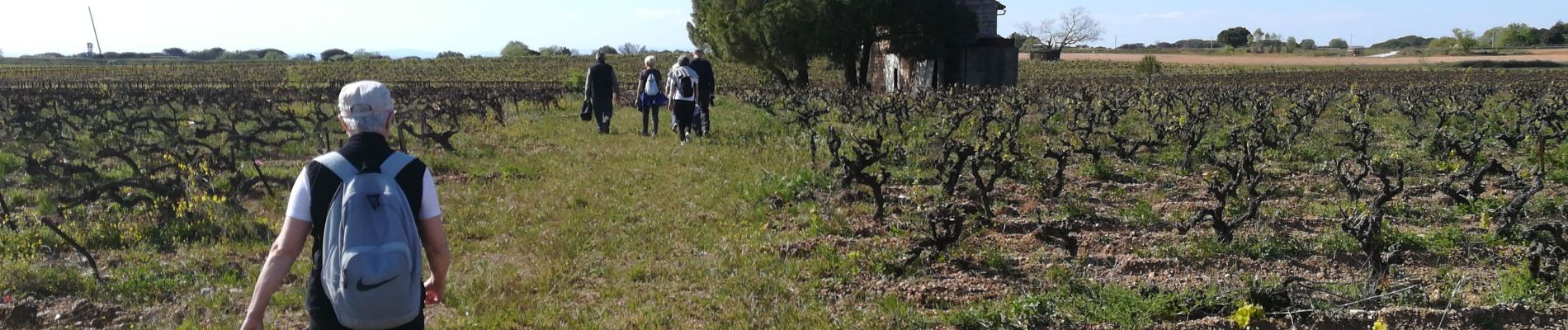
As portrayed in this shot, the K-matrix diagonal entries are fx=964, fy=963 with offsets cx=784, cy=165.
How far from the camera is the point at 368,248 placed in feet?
9.24

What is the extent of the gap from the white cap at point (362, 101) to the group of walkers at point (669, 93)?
8767 mm

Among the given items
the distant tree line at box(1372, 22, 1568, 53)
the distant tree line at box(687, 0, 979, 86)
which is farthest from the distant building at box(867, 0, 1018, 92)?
Answer: the distant tree line at box(1372, 22, 1568, 53)

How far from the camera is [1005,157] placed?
347 inches

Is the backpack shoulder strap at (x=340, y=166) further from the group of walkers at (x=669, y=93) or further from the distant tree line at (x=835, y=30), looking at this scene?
the distant tree line at (x=835, y=30)

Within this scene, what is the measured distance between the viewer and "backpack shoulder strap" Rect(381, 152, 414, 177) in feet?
9.65

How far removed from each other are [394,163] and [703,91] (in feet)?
35.7

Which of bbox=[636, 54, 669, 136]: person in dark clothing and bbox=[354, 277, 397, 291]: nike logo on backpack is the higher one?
bbox=[636, 54, 669, 136]: person in dark clothing

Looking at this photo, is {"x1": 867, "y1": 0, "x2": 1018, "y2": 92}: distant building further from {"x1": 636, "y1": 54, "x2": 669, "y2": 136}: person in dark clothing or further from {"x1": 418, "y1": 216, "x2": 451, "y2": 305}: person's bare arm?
{"x1": 418, "y1": 216, "x2": 451, "y2": 305}: person's bare arm

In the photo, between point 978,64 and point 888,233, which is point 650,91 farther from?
point 978,64

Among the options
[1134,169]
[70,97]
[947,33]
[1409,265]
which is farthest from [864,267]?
[947,33]

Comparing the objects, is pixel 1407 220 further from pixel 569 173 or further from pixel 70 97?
pixel 70 97

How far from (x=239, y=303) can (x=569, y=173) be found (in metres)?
4.86

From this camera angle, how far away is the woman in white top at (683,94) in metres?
12.2

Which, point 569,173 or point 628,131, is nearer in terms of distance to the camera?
point 569,173
